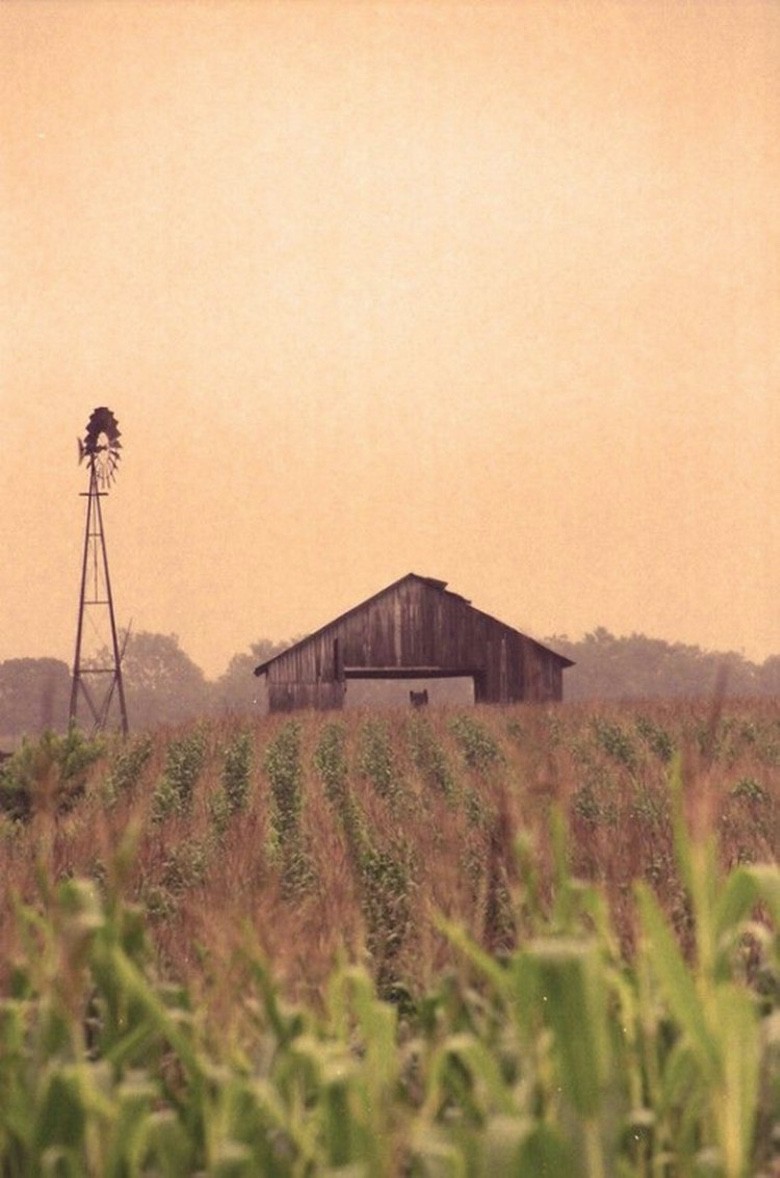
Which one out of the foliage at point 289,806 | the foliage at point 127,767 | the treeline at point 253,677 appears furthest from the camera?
the treeline at point 253,677

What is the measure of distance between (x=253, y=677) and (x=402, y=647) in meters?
105

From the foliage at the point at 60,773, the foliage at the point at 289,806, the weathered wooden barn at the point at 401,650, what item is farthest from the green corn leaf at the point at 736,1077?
the weathered wooden barn at the point at 401,650

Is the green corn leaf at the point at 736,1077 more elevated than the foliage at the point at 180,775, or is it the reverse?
the foliage at the point at 180,775

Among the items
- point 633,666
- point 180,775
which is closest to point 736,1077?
point 180,775

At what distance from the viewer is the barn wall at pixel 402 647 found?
4794 centimetres

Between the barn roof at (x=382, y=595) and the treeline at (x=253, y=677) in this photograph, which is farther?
the treeline at (x=253, y=677)

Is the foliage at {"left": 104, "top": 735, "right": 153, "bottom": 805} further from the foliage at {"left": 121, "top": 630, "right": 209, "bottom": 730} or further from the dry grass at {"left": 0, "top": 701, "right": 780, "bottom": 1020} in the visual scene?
the foliage at {"left": 121, "top": 630, "right": 209, "bottom": 730}

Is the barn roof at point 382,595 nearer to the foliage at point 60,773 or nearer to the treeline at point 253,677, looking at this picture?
the foliage at point 60,773

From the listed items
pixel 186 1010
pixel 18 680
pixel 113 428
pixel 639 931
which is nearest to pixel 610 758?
pixel 639 931

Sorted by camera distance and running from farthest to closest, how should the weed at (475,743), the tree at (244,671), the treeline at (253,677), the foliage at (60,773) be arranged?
the tree at (244,671) → the treeline at (253,677) → the weed at (475,743) → the foliage at (60,773)

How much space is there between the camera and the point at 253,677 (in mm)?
152000

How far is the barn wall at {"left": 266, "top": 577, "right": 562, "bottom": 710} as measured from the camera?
157 ft

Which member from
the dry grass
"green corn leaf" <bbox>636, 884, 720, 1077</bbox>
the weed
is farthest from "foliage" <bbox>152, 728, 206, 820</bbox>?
"green corn leaf" <bbox>636, 884, 720, 1077</bbox>

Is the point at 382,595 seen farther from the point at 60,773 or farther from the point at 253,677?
the point at 253,677
